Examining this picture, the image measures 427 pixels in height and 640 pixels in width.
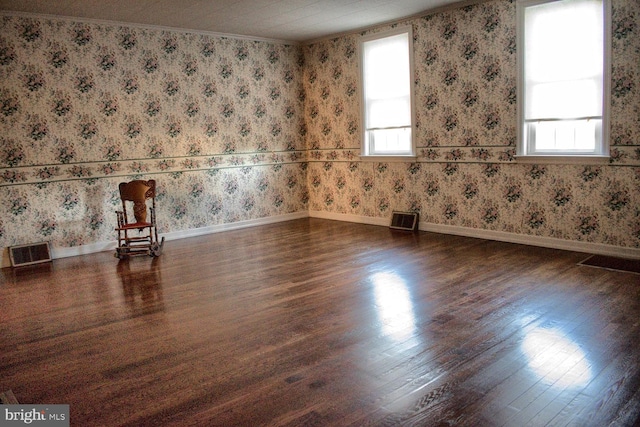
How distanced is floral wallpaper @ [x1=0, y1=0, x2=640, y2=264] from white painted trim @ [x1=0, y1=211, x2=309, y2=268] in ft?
0.27

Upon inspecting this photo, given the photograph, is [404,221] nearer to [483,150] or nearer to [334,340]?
[483,150]

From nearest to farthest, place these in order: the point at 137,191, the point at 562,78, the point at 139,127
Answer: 1. the point at 562,78
2. the point at 137,191
3. the point at 139,127

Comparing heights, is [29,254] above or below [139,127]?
below

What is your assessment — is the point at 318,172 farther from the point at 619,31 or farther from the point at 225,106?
the point at 619,31

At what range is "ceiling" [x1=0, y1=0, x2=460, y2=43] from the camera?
5.64 meters

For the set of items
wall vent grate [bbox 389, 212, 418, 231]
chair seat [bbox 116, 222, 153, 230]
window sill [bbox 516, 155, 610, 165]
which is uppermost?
window sill [bbox 516, 155, 610, 165]

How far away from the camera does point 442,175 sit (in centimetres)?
658

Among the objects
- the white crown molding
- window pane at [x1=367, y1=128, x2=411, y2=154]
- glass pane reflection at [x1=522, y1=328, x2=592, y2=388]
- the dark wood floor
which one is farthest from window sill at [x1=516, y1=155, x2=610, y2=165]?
the white crown molding

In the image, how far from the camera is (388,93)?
23.5 ft

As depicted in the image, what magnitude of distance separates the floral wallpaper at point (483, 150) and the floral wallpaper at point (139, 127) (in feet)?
3.36

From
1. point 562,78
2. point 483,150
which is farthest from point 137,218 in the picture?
point 562,78

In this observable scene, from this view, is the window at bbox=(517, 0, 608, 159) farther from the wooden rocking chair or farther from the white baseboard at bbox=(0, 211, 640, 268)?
the wooden rocking chair

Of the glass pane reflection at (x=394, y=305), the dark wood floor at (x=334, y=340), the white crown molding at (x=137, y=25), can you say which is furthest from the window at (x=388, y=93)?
the glass pane reflection at (x=394, y=305)

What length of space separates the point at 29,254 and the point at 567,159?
5.83m
